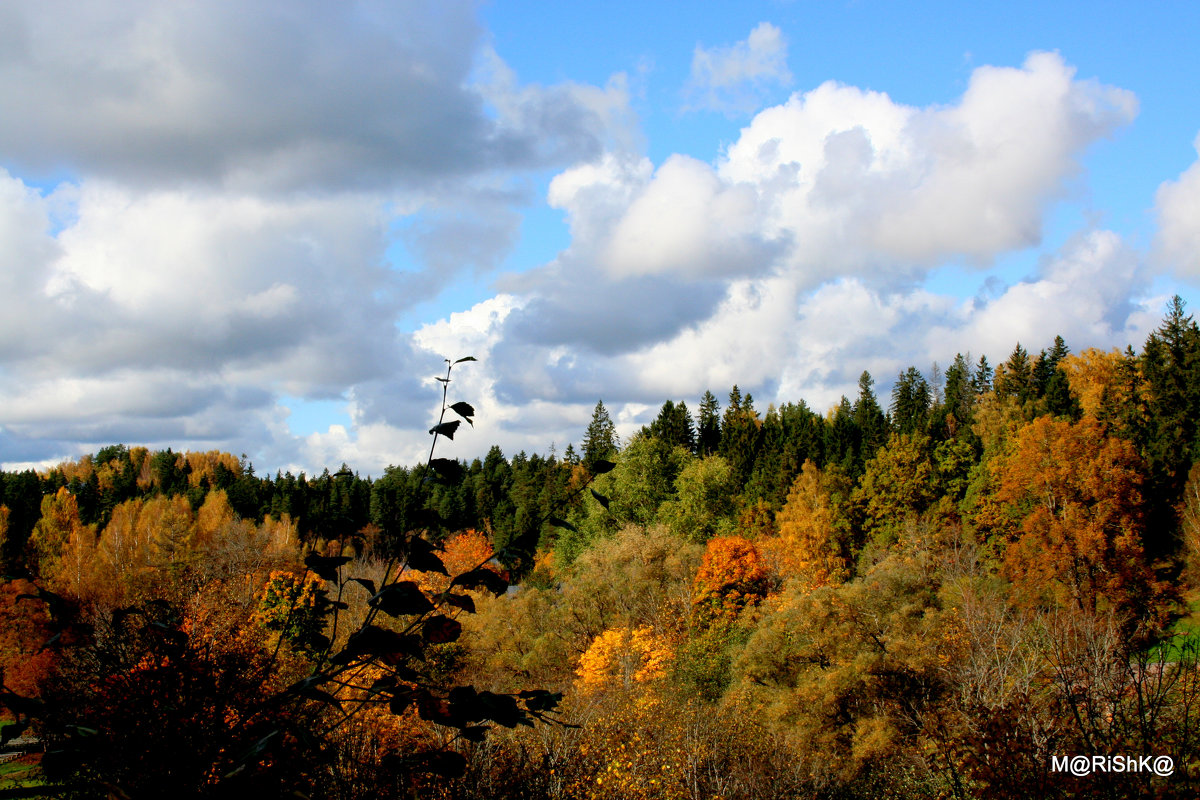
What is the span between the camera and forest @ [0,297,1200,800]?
234 centimetres

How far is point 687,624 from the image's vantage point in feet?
115

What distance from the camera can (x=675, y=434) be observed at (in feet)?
242

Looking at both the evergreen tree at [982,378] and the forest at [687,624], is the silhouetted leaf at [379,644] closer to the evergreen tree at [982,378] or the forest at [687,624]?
the forest at [687,624]

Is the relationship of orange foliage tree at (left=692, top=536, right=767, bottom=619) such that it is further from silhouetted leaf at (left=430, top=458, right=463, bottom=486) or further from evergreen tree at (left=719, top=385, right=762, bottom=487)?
silhouetted leaf at (left=430, top=458, right=463, bottom=486)

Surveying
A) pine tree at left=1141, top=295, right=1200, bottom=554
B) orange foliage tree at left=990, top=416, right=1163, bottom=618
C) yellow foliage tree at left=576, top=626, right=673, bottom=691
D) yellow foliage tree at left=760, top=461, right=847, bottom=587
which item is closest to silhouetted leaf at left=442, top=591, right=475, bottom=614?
yellow foliage tree at left=576, top=626, right=673, bottom=691

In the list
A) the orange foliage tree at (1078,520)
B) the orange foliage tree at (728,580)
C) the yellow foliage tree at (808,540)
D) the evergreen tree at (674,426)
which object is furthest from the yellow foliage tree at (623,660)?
the evergreen tree at (674,426)

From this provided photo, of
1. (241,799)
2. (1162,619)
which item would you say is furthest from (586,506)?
(241,799)

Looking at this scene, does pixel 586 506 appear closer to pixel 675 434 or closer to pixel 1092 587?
pixel 675 434

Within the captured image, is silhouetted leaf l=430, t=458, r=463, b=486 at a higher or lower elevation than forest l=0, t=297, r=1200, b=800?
higher

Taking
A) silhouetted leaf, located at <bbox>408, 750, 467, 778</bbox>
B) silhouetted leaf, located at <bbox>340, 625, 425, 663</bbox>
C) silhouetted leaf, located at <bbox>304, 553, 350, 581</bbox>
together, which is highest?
silhouetted leaf, located at <bbox>304, 553, 350, 581</bbox>

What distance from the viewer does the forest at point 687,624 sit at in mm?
2344

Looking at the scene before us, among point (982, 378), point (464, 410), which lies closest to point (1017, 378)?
point (982, 378)

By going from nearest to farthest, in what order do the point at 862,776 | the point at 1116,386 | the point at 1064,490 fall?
1. the point at 862,776
2. the point at 1064,490
3. the point at 1116,386

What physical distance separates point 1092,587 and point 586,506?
39774 mm
